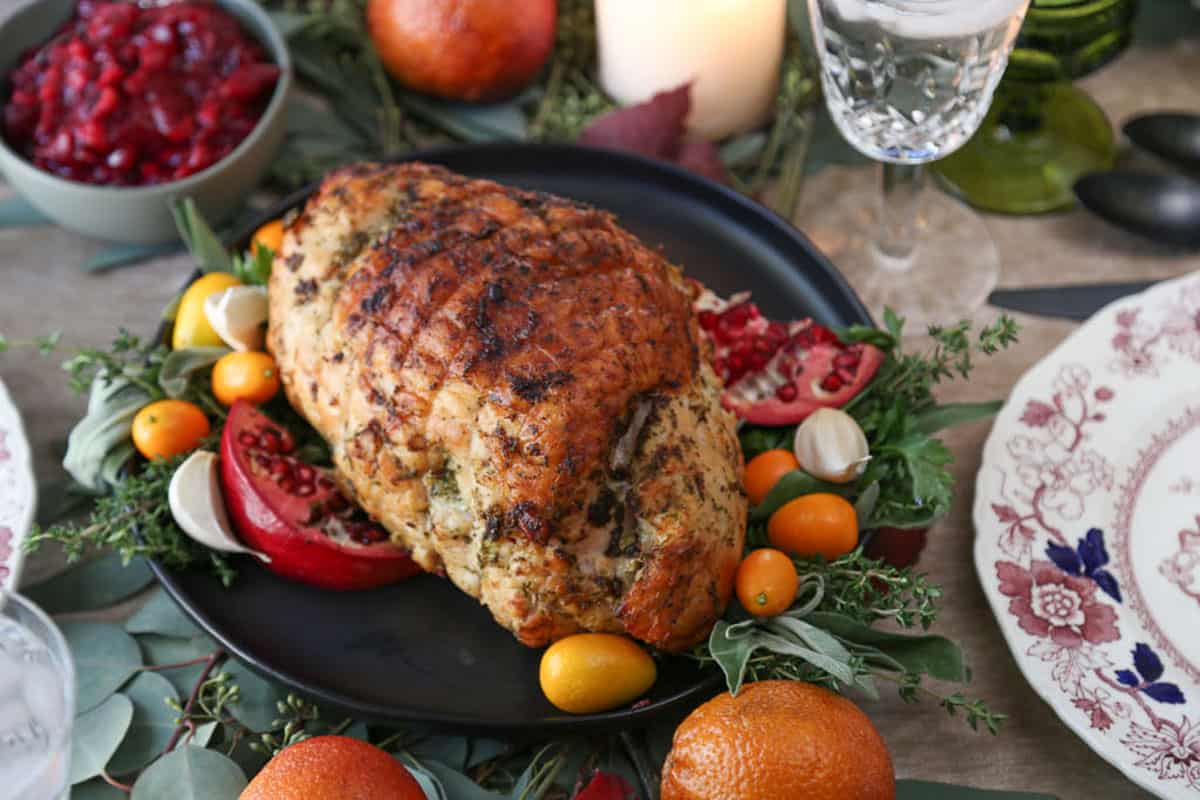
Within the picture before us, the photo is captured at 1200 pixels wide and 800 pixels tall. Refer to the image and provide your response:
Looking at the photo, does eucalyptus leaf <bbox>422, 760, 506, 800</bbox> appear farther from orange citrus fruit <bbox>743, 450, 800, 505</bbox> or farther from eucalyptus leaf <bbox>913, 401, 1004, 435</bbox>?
eucalyptus leaf <bbox>913, 401, 1004, 435</bbox>

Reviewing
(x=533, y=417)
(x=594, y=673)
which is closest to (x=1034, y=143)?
(x=533, y=417)

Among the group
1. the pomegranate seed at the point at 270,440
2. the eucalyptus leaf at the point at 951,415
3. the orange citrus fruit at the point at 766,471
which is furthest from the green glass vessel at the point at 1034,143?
the pomegranate seed at the point at 270,440

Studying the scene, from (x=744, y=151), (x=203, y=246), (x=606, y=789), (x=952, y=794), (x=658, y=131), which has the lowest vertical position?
(x=952, y=794)

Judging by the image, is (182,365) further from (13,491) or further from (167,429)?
(13,491)

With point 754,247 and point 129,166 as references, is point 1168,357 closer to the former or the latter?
point 754,247

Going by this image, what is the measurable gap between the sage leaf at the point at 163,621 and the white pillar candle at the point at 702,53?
1.66m

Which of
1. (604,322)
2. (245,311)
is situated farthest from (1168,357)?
(245,311)

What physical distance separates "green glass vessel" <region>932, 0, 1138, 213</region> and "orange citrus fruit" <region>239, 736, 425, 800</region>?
6.57 ft

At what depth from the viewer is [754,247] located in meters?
2.55

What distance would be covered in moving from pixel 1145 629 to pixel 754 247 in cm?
110

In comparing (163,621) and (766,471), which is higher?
(766,471)

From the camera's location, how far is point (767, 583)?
1812 mm

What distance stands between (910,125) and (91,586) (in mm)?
1791

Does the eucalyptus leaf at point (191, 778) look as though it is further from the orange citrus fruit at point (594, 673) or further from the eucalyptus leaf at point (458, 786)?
the orange citrus fruit at point (594, 673)
